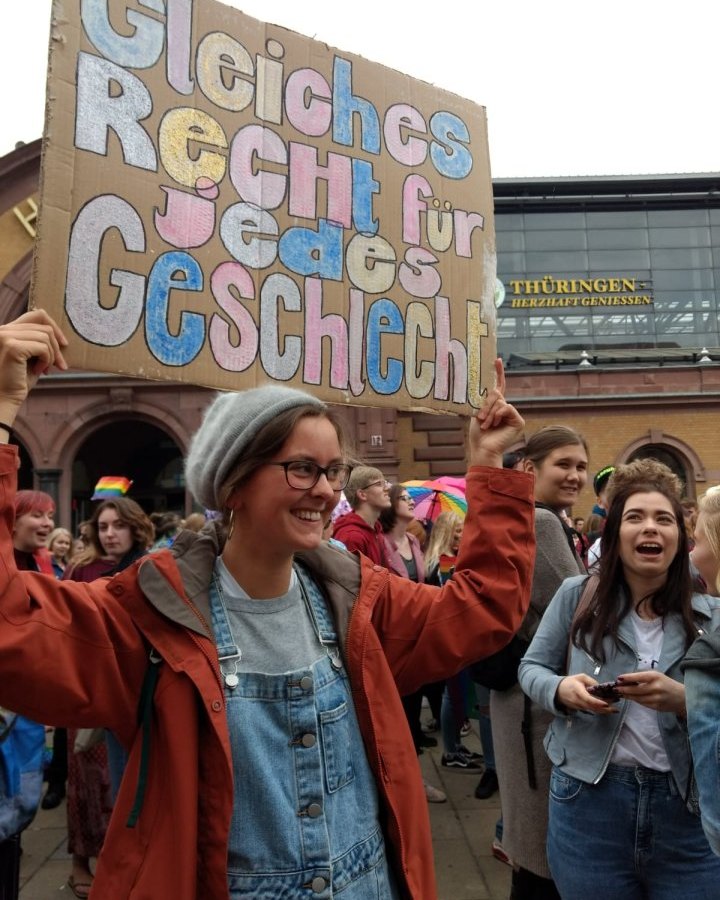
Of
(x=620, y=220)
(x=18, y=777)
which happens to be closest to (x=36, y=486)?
(x=18, y=777)

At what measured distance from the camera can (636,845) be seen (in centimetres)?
198

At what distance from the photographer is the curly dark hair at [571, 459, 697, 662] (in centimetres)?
220

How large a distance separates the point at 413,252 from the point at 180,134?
89cm

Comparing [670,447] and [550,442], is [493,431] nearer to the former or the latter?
[550,442]

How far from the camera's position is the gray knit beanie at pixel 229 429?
4.76 ft

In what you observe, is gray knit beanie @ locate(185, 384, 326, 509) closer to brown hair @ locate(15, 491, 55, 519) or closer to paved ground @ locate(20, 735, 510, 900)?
brown hair @ locate(15, 491, 55, 519)

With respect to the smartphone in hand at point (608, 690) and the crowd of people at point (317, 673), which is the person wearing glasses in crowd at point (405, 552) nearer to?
the crowd of people at point (317, 673)

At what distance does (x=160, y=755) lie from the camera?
1.29 metres

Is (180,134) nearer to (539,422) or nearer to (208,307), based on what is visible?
(208,307)

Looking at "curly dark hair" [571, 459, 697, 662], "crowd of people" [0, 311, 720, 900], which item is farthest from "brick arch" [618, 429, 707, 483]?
"crowd of people" [0, 311, 720, 900]

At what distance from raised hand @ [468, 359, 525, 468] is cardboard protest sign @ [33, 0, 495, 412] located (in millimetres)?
662

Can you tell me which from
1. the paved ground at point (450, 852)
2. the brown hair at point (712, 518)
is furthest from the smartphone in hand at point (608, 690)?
the paved ground at point (450, 852)

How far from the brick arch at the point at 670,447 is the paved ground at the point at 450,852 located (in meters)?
16.5

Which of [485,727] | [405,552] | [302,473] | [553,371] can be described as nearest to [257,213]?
[302,473]
